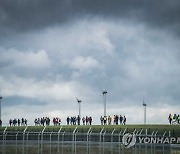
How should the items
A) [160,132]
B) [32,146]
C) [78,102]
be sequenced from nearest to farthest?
1. [32,146]
2. [160,132]
3. [78,102]

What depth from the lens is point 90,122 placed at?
80062 mm

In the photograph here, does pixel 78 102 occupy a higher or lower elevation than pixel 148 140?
higher

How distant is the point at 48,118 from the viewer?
8488 cm

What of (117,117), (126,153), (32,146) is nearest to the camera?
(32,146)

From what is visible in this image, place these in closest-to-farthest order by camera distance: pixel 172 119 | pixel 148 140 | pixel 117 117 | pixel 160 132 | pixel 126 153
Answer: pixel 126 153 < pixel 148 140 < pixel 160 132 < pixel 172 119 < pixel 117 117

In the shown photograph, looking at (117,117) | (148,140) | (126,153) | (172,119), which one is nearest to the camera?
(126,153)

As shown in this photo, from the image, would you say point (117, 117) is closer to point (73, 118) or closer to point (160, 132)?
point (73, 118)

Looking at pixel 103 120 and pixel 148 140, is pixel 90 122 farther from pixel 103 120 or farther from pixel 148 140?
pixel 148 140

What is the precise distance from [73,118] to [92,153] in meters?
31.4

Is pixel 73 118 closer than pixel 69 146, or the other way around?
pixel 69 146

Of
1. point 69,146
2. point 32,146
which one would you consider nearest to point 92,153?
point 69,146

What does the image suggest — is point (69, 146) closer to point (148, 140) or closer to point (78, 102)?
point (148, 140)

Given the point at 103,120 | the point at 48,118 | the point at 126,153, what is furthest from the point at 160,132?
the point at 48,118

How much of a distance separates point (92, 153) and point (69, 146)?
8.68 ft
